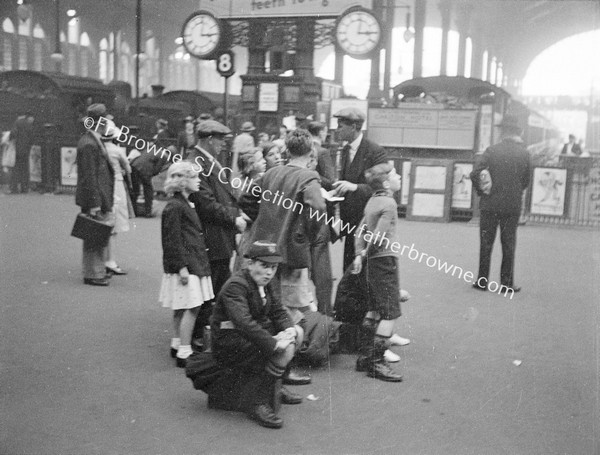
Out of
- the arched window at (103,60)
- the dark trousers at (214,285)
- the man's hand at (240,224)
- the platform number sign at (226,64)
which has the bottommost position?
the dark trousers at (214,285)

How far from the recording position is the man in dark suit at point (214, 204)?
217 inches

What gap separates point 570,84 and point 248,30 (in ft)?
208

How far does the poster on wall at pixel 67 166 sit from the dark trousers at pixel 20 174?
78cm

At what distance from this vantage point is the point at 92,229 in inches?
300

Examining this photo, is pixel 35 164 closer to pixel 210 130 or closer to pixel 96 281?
pixel 96 281

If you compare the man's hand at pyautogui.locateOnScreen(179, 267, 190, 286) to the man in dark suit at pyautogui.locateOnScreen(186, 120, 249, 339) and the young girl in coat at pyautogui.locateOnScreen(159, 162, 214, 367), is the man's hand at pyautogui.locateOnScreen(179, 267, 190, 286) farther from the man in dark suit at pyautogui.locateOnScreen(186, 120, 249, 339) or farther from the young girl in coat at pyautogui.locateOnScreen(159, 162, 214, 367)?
the man in dark suit at pyautogui.locateOnScreen(186, 120, 249, 339)

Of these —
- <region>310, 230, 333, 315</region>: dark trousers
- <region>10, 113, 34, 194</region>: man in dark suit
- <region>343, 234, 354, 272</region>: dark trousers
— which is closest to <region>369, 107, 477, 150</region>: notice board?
<region>10, 113, 34, 194</region>: man in dark suit

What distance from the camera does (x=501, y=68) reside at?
2571 inches

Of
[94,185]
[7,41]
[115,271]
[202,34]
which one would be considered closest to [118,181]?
[94,185]

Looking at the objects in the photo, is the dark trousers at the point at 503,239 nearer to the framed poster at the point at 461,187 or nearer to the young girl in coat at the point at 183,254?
the young girl in coat at the point at 183,254

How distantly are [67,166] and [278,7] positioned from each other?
253 inches

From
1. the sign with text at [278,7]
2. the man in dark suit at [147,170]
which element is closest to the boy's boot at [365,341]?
the man in dark suit at [147,170]

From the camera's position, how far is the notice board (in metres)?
15.0

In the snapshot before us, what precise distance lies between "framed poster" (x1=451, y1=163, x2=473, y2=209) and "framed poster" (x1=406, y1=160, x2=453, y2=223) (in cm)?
15
